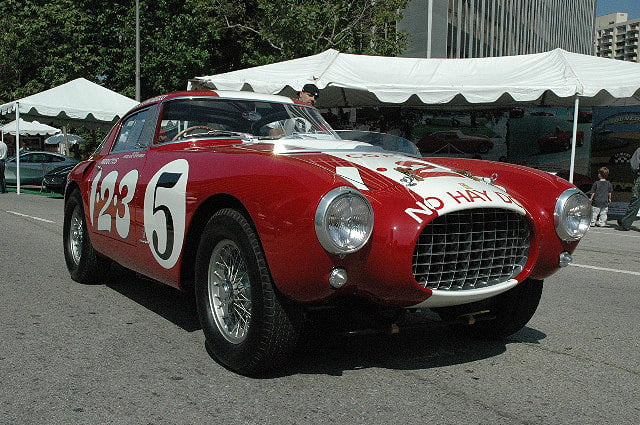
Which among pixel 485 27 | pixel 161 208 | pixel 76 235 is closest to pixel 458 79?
pixel 76 235

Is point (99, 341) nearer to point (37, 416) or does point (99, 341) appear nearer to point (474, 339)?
point (37, 416)

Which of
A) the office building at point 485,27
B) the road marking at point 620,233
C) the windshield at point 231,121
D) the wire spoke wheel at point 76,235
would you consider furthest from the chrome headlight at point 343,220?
the office building at point 485,27

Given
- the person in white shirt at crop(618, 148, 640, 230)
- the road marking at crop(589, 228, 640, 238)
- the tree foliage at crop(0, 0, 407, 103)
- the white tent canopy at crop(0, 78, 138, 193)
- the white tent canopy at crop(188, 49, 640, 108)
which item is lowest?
the road marking at crop(589, 228, 640, 238)

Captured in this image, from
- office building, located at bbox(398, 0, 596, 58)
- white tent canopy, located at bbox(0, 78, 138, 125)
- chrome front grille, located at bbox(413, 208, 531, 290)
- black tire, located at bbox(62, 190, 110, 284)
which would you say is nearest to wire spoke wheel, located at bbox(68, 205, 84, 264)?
black tire, located at bbox(62, 190, 110, 284)

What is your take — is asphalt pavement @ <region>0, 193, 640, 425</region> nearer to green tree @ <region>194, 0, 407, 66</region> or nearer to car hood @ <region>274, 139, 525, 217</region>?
car hood @ <region>274, 139, 525, 217</region>

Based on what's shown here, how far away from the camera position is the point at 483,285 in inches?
131

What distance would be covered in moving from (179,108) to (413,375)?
254cm

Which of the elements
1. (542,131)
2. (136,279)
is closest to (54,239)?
(136,279)

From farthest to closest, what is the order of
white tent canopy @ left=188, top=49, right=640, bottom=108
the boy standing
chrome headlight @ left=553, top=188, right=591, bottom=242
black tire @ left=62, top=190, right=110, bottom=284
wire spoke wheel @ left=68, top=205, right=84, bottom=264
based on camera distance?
the boy standing, white tent canopy @ left=188, top=49, right=640, bottom=108, wire spoke wheel @ left=68, top=205, right=84, bottom=264, black tire @ left=62, top=190, right=110, bottom=284, chrome headlight @ left=553, top=188, right=591, bottom=242

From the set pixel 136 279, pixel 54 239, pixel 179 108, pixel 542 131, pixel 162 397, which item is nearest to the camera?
pixel 162 397

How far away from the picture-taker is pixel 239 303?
347cm

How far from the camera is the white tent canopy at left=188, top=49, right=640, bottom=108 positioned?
41.2 ft

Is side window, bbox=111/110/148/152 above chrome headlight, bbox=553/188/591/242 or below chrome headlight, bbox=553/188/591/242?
above

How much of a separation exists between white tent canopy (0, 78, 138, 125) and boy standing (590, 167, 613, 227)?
510 inches
